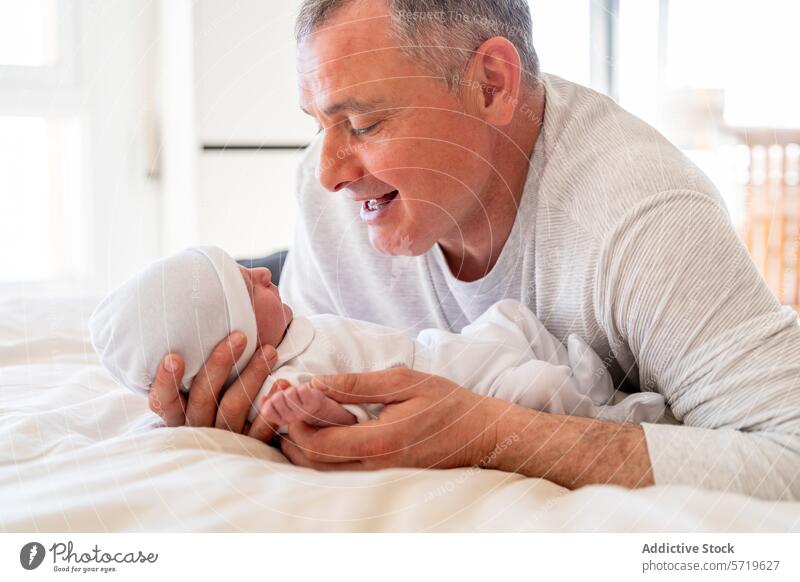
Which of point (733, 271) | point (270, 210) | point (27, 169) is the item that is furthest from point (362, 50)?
point (27, 169)

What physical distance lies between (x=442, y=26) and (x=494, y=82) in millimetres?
80

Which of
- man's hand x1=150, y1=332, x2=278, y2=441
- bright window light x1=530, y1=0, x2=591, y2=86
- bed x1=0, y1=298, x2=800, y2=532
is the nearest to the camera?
bed x1=0, y1=298, x2=800, y2=532

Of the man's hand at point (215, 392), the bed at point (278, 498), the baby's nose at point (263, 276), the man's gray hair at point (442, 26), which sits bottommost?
the bed at point (278, 498)

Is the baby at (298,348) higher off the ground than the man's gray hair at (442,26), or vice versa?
the man's gray hair at (442,26)

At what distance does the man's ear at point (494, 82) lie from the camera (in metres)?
0.77

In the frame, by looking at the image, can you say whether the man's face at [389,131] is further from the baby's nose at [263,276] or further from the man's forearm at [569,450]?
the man's forearm at [569,450]

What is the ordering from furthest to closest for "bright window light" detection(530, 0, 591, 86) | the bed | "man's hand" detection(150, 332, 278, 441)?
"bright window light" detection(530, 0, 591, 86) → "man's hand" detection(150, 332, 278, 441) → the bed

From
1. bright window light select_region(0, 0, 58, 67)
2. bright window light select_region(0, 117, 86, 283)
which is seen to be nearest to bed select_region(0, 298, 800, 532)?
bright window light select_region(0, 117, 86, 283)

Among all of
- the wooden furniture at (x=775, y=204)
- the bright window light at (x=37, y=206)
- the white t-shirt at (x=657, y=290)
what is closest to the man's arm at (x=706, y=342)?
the white t-shirt at (x=657, y=290)

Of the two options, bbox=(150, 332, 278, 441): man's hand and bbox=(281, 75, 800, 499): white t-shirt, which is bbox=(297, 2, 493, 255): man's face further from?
bbox=(150, 332, 278, 441): man's hand

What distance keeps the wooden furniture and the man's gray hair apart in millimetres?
260

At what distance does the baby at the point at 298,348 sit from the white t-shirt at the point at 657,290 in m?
0.05

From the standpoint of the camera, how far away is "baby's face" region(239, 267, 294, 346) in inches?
29.2
